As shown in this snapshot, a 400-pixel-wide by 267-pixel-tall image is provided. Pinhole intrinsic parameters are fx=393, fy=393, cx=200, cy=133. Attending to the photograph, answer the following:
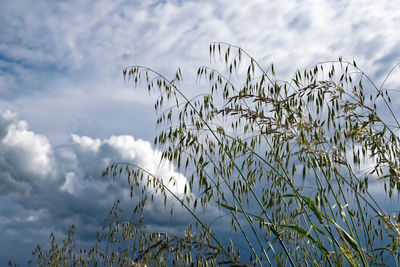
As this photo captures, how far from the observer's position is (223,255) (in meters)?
2.11

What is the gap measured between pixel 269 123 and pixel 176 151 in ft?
2.81

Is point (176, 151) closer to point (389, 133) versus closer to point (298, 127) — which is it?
point (298, 127)

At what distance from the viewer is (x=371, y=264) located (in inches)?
82.3

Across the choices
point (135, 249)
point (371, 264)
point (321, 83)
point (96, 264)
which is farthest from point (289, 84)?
point (96, 264)

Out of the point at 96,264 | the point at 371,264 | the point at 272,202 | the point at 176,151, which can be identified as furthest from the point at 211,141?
the point at 96,264

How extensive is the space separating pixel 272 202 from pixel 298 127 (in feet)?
2.49

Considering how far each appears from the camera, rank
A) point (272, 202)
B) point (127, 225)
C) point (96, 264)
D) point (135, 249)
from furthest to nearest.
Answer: point (96, 264)
point (127, 225)
point (135, 249)
point (272, 202)

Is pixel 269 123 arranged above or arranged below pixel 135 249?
above

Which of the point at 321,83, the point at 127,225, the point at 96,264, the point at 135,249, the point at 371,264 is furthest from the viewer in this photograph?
the point at 96,264

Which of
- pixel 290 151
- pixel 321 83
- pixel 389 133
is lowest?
pixel 290 151

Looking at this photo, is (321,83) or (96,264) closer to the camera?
(321,83)

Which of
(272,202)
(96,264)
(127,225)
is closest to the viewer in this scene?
(272,202)

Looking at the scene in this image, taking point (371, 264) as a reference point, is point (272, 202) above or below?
above

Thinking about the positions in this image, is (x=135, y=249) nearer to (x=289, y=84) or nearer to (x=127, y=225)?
(x=127, y=225)
